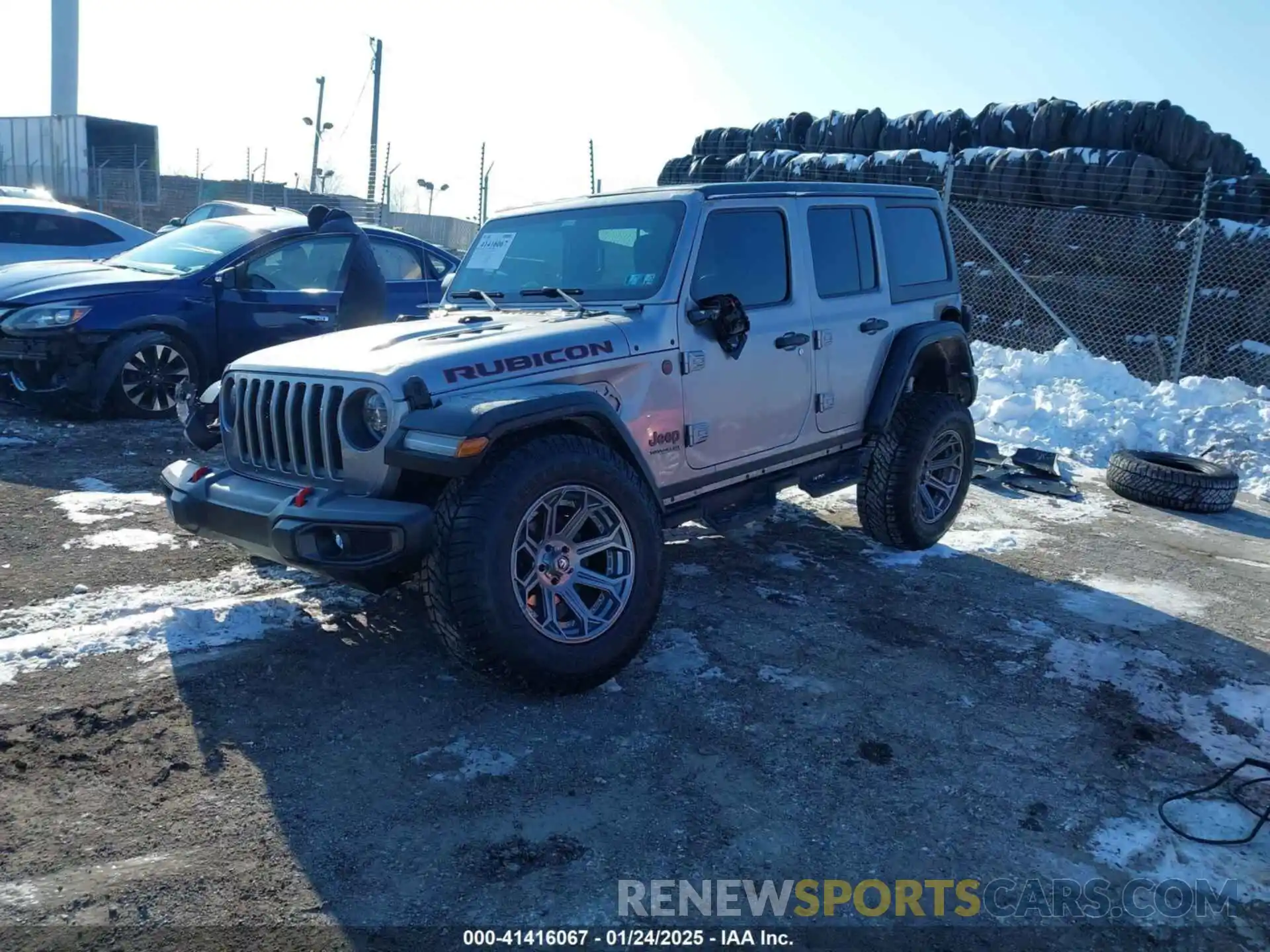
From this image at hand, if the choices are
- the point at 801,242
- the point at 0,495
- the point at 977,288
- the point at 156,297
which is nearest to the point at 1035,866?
the point at 801,242

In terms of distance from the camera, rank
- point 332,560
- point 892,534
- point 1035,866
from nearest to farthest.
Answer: point 1035,866
point 332,560
point 892,534

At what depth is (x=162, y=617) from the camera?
4.12m

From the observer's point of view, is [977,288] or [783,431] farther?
[977,288]

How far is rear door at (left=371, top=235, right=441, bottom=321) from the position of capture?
27.5 ft

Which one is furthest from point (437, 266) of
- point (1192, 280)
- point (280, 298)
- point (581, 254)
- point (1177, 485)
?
point (1192, 280)

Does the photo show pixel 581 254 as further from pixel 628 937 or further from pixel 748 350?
pixel 628 937

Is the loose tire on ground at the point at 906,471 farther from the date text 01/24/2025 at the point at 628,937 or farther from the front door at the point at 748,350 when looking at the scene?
the date text 01/24/2025 at the point at 628,937

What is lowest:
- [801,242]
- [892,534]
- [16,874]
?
[16,874]

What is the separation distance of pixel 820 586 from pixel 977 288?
8.24 meters

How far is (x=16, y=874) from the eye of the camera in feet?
8.38

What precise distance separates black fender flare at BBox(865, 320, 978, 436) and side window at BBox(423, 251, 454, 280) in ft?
15.5

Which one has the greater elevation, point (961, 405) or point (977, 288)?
point (977, 288)

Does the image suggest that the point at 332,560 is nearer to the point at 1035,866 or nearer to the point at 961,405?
the point at 1035,866

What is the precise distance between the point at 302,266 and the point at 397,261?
0.90 metres
